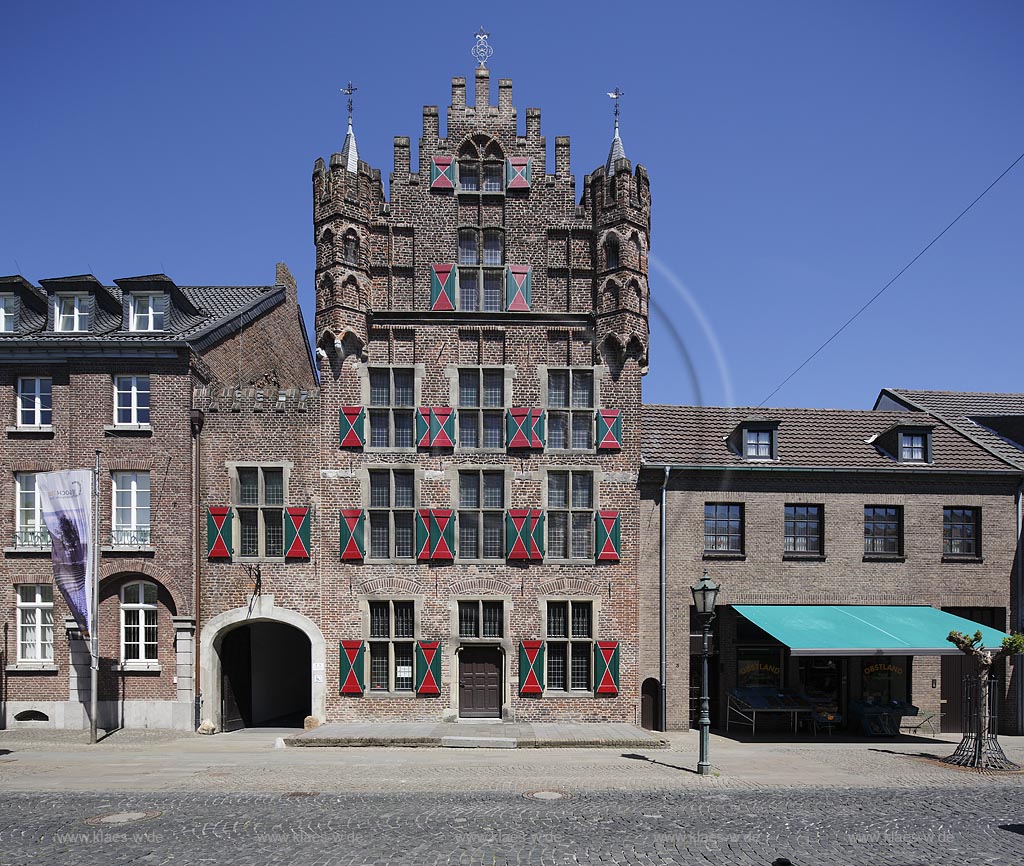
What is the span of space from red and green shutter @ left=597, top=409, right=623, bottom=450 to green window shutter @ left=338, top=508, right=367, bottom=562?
756 cm

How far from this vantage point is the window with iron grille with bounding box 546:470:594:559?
26641 mm

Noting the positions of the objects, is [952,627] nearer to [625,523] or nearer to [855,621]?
[855,621]

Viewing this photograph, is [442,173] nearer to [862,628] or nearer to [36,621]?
[36,621]

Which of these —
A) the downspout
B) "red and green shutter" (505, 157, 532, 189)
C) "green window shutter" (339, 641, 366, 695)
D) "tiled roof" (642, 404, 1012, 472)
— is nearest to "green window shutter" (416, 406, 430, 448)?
"green window shutter" (339, 641, 366, 695)

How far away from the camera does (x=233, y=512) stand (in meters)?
26.2

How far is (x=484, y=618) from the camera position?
1038 inches

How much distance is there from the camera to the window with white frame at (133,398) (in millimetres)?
26266

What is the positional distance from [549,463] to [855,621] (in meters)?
10.1

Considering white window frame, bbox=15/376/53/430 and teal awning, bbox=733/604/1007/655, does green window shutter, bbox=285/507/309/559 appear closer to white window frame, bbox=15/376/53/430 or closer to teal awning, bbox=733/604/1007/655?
white window frame, bbox=15/376/53/430

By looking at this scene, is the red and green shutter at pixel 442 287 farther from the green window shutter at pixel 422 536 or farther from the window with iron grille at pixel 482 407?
the green window shutter at pixel 422 536

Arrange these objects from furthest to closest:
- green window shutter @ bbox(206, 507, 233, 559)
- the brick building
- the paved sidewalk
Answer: green window shutter @ bbox(206, 507, 233, 559) → the brick building → the paved sidewalk

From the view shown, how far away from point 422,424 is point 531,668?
796 cm

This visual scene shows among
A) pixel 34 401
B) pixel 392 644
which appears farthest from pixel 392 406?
pixel 34 401

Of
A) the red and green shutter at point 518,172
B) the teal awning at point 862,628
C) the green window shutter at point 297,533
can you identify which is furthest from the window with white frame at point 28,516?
the teal awning at point 862,628
